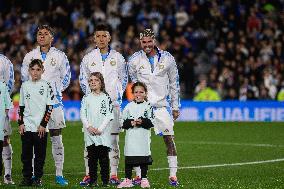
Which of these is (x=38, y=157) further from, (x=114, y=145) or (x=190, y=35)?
(x=190, y=35)

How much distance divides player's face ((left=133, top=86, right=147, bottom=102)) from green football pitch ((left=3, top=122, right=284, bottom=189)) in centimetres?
131

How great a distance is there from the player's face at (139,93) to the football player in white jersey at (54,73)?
142 centimetres

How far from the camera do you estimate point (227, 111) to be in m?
26.9

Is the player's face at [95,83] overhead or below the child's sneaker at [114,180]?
overhead

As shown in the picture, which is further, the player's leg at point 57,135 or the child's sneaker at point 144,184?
the player's leg at point 57,135

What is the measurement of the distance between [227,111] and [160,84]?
1354cm

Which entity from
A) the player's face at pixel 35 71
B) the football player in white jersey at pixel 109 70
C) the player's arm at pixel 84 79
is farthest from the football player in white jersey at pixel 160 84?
the player's face at pixel 35 71

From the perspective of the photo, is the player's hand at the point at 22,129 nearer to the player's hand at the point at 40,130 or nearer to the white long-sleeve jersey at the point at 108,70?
the player's hand at the point at 40,130

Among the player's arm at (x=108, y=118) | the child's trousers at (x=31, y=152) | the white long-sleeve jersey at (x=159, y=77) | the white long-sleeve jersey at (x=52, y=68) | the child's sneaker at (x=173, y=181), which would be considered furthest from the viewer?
the white long-sleeve jersey at (x=52, y=68)

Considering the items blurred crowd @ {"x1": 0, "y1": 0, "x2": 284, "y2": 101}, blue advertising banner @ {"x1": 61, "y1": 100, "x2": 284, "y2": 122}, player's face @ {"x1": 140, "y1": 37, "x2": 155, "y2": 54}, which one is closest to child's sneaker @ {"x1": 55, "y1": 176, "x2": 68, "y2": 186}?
player's face @ {"x1": 140, "y1": 37, "x2": 155, "y2": 54}

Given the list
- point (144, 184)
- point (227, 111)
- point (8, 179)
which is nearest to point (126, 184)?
point (144, 184)

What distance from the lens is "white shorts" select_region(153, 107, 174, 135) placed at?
13500 mm

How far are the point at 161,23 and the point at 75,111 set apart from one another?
6.12 metres

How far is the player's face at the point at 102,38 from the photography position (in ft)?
44.9
